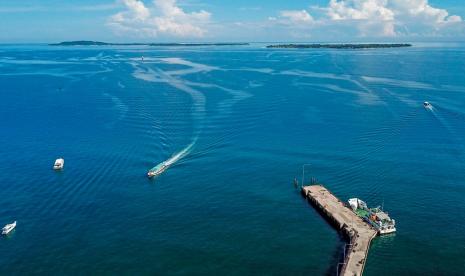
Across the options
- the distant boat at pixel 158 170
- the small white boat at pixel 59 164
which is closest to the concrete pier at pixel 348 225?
the distant boat at pixel 158 170

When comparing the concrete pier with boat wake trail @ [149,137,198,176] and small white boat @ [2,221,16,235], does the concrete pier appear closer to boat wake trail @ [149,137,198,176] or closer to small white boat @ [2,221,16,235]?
boat wake trail @ [149,137,198,176]

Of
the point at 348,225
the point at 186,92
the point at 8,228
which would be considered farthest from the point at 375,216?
the point at 186,92

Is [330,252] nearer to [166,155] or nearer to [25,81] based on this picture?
[166,155]

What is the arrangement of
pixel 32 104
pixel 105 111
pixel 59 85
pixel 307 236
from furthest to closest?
pixel 59 85 < pixel 32 104 < pixel 105 111 < pixel 307 236

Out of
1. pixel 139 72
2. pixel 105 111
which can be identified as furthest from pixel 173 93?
pixel 139 72

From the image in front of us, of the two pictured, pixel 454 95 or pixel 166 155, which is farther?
pixel 454 95

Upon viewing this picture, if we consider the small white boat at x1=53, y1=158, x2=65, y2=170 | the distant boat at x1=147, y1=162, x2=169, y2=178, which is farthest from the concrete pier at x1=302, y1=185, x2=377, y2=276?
the small white boat at x1=53, y1=158, x2=65, y2=170

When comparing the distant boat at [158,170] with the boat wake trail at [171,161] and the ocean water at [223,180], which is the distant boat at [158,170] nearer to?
the boat wake trail at [171,161]
